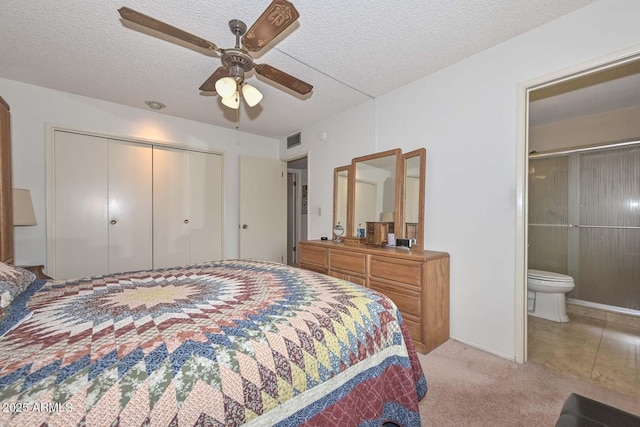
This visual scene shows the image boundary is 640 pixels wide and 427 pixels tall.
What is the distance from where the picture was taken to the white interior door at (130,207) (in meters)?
3.15

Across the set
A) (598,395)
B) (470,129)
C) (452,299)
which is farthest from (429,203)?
(598,395)

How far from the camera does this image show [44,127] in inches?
108

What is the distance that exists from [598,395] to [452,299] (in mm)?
962

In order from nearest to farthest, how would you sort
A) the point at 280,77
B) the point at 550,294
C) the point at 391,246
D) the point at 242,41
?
the point at 242,41
the point at 280,77
the point at 391,246
the point at 550,294

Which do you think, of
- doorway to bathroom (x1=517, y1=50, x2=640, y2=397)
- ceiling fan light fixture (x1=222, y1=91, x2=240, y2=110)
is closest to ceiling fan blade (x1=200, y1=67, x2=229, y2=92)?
ceiling fan light fixture (x1=222, y1=91, x2=240, y2=110)

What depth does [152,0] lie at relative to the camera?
1.66 meters

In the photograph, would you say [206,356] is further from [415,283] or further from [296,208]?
[296,208]

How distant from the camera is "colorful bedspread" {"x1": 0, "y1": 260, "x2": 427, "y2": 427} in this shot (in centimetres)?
66

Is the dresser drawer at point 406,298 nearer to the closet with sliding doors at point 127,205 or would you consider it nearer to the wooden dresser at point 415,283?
the wooden dresser at point 415,283

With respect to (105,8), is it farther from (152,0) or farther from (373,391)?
(373,391)

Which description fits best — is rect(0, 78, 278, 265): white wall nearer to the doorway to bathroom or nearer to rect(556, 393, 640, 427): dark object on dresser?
the doorway to bathroom

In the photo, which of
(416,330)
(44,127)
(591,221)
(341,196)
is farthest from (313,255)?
(591,221)

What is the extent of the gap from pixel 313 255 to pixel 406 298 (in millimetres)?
1281

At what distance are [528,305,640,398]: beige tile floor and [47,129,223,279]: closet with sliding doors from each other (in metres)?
3.83
